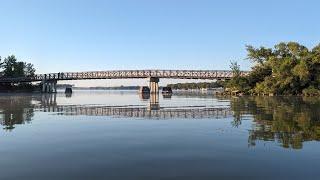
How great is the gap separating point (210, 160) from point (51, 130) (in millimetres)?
10235

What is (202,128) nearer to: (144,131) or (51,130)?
(144,131)

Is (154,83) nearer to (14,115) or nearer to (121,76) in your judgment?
(121,76)

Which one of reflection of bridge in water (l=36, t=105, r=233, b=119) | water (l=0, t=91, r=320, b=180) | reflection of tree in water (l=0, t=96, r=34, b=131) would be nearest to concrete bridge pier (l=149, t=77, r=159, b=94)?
reflection of tree in water (l=0, t=96, r=34, b=131)

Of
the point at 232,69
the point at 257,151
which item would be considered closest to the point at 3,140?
the point at 257,151

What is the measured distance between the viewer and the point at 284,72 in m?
91.9

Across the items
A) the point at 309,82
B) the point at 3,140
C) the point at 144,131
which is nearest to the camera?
the point at 3,140

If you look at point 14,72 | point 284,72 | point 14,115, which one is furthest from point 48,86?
point 14,115

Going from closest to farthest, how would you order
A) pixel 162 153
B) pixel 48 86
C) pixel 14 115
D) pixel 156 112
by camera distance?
pixel 162 153
pixel 14 115
pixel 156 112
pixel 48 86

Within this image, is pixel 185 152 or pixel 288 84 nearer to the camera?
pixel 185 152

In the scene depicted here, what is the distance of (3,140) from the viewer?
15.6 m

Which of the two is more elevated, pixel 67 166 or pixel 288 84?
pixel 288 84

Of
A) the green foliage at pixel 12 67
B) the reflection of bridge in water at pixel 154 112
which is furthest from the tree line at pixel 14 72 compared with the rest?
the reflection of bridge in water at pixel 154 112

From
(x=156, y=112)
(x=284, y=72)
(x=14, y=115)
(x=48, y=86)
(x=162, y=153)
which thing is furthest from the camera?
(x=48, y=86)

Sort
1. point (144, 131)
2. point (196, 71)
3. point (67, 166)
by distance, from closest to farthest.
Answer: point (67, 166)
point (144, 131)
point (196, 71)
